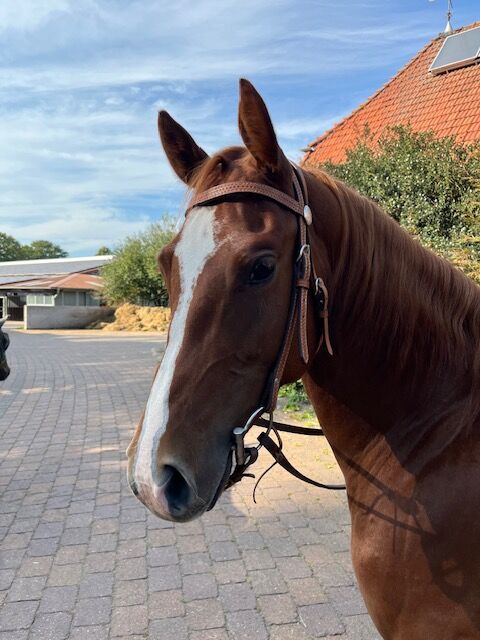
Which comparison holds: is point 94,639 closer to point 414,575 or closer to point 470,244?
point 414,575

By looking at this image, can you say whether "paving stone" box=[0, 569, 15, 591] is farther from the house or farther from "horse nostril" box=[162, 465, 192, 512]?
the house

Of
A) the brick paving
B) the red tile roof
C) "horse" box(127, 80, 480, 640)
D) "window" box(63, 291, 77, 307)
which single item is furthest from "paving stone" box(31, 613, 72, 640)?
"window" box(63, 291, 77, 307)

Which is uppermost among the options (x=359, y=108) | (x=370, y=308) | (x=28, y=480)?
(x=359, y=108)

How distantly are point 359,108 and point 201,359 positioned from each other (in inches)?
530

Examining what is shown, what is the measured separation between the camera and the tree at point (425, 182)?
6719 millimetres

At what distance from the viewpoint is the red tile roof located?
32.4 ft

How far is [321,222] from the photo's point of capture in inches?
57.8

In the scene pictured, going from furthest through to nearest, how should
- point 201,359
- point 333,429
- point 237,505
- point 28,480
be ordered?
point 28,480, point 237,505, point 333,429, point 201,359

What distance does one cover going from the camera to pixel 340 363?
1.54m

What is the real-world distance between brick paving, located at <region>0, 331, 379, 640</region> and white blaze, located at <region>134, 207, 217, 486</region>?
2.06 metres

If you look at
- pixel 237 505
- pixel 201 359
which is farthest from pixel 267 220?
pixel 237 505

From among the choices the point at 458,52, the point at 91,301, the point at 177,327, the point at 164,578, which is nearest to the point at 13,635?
the point at 164,578

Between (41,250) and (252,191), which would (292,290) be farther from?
(41,250)

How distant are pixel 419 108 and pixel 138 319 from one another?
71.8 ft
